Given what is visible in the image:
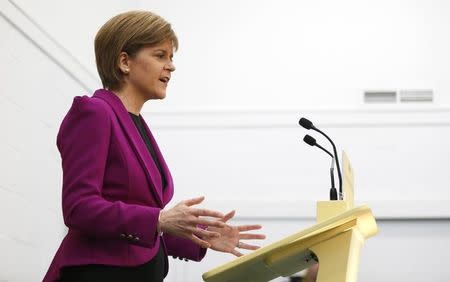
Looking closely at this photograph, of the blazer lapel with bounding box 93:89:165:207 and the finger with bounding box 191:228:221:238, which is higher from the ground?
the blazer lapel with bounding box 93:89:165:207

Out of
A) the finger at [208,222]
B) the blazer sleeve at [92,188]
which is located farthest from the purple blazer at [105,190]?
the finger at [208,222]

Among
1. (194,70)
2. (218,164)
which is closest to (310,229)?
(218,164)

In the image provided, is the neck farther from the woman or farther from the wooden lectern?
the wooden lectern

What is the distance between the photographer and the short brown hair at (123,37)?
1883 millimetres

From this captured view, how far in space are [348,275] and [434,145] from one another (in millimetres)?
3320

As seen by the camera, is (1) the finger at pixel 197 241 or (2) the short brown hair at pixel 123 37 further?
(2) the short brown hair at pixel 123 37

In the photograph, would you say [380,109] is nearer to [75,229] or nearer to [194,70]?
[194,70]

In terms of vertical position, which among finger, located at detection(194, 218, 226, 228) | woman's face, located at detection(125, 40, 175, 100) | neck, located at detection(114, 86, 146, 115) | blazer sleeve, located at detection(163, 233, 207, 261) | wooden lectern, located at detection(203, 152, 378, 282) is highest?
woman's face, located at detection(125, 40, 175, 100)

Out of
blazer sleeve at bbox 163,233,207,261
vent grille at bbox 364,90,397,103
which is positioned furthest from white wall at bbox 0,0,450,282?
blazer sleeve at bbox 163,233,207,261

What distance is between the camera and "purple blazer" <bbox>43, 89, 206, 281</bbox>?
1611 millimetres

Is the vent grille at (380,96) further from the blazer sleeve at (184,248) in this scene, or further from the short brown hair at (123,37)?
the short brown hair at (123,37)

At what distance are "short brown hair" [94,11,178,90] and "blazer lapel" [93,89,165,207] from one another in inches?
3.2

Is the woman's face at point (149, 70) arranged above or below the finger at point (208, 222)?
above

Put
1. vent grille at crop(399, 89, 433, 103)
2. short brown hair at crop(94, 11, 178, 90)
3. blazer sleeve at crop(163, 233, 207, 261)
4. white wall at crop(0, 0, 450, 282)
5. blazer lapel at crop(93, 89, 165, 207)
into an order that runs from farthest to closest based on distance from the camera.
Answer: vent grille at crop(399, 89, 433, 103) → white wall at crop(0, 0, 450, 282) → blazer sleeve at crop(163, 233, 207, 261) → short brown hair at crop(94, 11, 178, 90) → blazer lapel at crop(93, 89, 165, 207)
